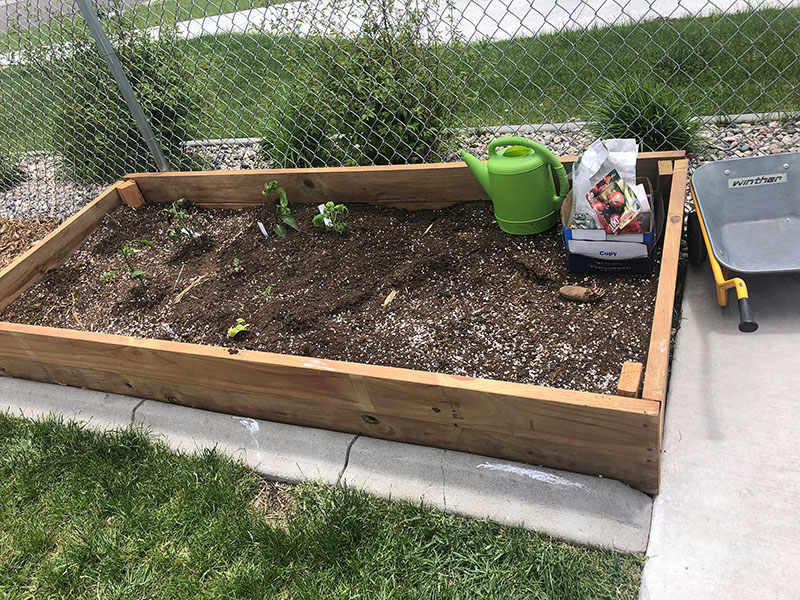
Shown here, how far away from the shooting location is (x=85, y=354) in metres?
2.30

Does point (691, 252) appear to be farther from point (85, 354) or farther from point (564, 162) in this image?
point (85, 354)

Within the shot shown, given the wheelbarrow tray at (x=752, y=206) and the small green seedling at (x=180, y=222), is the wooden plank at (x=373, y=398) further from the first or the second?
the wheelbarrow tray at (x=752, y=206)

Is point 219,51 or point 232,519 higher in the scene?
point 219,51

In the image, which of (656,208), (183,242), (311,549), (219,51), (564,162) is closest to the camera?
(311,549)

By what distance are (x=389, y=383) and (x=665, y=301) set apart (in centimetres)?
81

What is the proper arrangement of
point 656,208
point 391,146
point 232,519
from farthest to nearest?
point 391,146 → point 656,208 → point 232,519

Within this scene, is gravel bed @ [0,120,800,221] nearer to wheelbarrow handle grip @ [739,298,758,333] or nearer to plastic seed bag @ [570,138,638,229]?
plastic seed bag @ [570,138,638,229]

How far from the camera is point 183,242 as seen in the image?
294 centimetres

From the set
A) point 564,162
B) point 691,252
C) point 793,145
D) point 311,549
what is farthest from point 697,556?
point 793,145

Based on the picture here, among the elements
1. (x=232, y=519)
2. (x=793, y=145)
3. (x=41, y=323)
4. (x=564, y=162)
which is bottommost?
(x=232, y=519)

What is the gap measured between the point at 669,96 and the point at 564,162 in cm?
96

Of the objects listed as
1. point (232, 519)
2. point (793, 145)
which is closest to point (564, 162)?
point (793, 145)

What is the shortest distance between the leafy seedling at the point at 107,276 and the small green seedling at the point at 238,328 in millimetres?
779

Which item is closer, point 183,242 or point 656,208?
point 656,208
